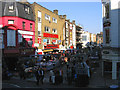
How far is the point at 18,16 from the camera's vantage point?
22.3 m

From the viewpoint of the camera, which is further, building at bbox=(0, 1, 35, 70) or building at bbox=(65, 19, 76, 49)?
building at bbox=(65, 19, 76, 49)

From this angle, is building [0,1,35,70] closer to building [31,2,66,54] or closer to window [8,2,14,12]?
window [8,2,14,12]

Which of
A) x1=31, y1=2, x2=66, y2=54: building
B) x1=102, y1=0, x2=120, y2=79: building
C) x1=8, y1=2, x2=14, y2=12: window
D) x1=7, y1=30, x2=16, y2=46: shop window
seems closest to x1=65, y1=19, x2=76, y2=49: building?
x1=31, y1=2, x2=66, y2=54: building

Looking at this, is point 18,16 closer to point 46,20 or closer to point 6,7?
point 6,7

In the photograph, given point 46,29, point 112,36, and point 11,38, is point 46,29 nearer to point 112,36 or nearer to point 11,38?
point 11,38

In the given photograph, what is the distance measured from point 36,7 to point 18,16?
275 inches

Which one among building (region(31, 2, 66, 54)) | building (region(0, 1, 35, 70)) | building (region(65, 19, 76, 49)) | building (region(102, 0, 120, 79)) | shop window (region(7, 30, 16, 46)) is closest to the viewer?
building (region(102, 0, 120, 79))

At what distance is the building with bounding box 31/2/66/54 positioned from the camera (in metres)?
28.6

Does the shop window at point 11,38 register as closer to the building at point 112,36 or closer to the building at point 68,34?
the building at point 112,36

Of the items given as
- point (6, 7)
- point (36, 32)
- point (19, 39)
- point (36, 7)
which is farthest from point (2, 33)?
point (36, 7)

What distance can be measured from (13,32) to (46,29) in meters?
11.7

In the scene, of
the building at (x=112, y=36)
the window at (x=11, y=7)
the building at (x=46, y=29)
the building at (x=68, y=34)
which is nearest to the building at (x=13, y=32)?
the window at (x=11, y=7)

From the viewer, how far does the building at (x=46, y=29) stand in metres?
28.6

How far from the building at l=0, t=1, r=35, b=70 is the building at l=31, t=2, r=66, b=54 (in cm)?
407
